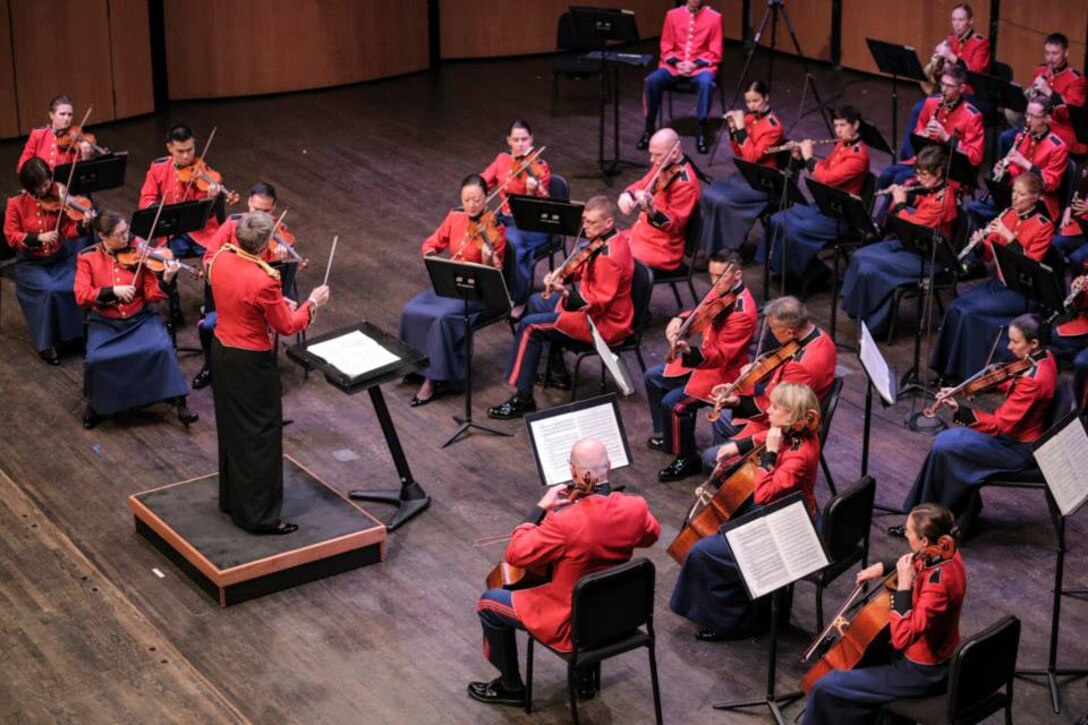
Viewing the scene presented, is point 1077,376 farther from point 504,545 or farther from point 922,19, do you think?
point 922,19

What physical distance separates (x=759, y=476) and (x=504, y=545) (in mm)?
1545

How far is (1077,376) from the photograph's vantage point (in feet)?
31.1

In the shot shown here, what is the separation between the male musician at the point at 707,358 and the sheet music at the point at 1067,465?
7.08 feet

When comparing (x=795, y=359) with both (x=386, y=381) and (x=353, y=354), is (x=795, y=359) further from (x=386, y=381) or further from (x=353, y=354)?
(x=353, y=354)

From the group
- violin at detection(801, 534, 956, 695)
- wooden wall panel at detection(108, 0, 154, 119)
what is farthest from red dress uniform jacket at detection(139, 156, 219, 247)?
violin at detection(801, 534, 956, 695)

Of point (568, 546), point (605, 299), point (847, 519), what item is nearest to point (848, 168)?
point (605, 299)

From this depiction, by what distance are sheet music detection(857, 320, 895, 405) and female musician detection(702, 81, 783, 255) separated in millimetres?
3519

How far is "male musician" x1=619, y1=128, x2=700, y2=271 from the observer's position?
10.7 metres

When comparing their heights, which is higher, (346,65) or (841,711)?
(346,65)

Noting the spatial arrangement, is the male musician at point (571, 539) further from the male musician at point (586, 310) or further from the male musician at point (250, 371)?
the male musician at point (586, 310)

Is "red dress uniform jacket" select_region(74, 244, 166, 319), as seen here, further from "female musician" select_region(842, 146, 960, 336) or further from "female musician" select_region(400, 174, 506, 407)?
"female musician" select_region(842, 146, 960, 336)

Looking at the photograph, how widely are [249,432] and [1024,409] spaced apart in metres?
3.79

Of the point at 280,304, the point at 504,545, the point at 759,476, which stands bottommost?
Answer: the point at 504,545

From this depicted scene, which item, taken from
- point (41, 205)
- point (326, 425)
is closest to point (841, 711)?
point (326, 425)
